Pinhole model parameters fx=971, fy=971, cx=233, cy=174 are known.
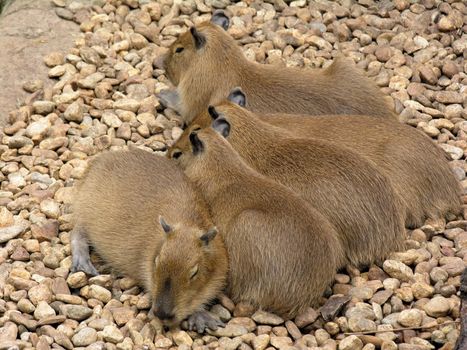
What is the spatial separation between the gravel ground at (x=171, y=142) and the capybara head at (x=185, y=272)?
0.48ft

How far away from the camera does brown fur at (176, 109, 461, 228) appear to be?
6262 mm

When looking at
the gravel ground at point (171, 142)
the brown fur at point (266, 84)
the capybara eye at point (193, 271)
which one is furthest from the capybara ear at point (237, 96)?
the capybara eye at point (193, 271)

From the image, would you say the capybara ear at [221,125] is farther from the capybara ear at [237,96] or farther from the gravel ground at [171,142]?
the gravel ground at [171,142]

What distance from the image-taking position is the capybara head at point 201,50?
7.57m

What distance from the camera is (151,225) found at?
19.4ft

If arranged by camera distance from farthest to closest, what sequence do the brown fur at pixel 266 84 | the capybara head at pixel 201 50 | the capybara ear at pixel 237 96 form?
1. the capybara head at pixel 201 50
2. the brown fur at pixel 266 84
3. the capybara ear at pixel 237 96

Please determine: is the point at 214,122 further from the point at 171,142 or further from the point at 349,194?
the point at 349,194

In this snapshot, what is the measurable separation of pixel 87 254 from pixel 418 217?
6.97ft

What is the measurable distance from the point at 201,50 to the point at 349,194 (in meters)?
2.32

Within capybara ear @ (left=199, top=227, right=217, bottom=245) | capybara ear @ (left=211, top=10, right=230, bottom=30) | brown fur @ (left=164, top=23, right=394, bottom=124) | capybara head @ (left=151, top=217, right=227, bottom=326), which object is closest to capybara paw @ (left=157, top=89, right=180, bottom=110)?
brown fur @ (left=164, top=23, right=394, bottom=124)

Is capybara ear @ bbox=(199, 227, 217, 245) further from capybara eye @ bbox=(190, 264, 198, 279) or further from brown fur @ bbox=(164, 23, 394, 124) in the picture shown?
brown fur @ bbox=(164, 23, 394, 124)

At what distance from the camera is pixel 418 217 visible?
247 inches

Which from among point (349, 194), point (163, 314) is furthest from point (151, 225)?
point (349, 194)

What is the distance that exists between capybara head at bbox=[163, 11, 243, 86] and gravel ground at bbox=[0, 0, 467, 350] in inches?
7.7
